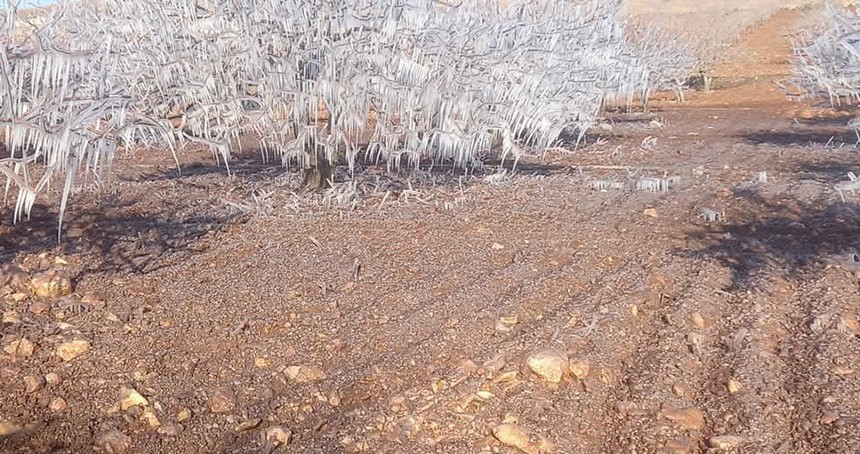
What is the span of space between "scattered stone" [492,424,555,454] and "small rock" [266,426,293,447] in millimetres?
764

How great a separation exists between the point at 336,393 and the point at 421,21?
13.8ft

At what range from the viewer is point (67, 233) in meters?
5.32

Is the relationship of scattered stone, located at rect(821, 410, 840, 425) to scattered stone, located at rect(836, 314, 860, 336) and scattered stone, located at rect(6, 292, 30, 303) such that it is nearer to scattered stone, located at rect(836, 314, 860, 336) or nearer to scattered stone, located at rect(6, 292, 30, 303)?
scattered stone, located at rect(836, 314, 860, 336)

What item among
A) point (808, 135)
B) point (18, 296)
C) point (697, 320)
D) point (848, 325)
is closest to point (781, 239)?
point (848, 325)

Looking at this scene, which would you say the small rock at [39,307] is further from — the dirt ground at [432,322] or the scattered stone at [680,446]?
the scattered stone at [680,446]

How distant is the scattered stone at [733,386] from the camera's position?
3.33 metres

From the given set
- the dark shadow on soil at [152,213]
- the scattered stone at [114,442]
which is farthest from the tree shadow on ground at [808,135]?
the scattered stone at [114,442]

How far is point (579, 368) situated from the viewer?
3463 mm

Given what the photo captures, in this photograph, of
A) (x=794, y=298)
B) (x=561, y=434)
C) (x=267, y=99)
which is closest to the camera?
(x=561, y=434)

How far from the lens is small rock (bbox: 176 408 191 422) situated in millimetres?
3045

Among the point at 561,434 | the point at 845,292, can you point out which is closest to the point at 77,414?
the point at 561,434

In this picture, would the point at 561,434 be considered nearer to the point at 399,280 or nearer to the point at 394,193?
the point at 399,280

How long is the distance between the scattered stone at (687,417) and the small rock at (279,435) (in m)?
1.46

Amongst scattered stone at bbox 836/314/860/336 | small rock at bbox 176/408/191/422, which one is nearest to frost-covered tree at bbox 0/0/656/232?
small rock at bbox 176/408/191/422
